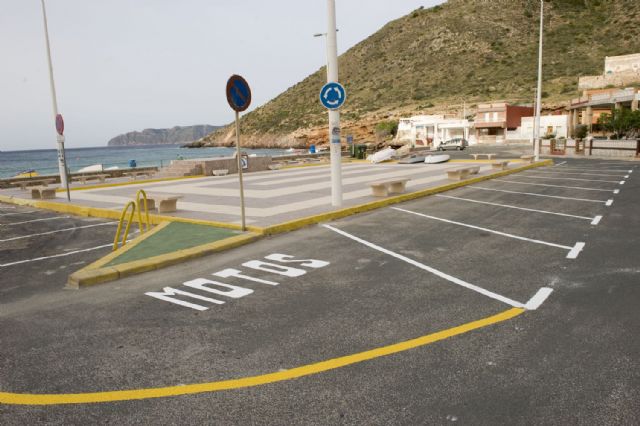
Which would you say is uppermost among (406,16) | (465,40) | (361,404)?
(406,16)

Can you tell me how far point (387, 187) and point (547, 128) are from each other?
6053 cm

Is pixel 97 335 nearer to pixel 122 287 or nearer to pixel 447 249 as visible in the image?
pixel 122 287

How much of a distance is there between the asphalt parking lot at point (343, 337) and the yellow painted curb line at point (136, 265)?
0.23 m

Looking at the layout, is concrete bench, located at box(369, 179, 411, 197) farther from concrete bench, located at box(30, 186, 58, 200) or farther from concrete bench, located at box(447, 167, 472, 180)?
concrete bench, located at box(30, 186, 58, 200)

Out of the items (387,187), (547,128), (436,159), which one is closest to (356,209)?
(387,187)

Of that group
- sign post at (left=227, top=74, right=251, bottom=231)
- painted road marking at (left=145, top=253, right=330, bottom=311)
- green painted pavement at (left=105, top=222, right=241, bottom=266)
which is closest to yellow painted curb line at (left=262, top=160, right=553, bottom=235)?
green painted pavement at (left=105, top=222, right=241, bottom=266)

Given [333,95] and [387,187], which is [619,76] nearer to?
[387,187]

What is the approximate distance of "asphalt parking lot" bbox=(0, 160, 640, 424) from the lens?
11.4 feet

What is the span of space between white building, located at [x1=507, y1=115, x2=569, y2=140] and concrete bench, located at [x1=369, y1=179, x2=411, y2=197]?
55.8m

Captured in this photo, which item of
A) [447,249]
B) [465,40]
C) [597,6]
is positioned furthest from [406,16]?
[447,249]

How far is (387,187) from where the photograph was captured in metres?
14.1

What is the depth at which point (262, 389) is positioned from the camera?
12.2ft

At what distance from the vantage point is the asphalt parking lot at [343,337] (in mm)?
3465

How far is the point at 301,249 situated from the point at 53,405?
525cm
